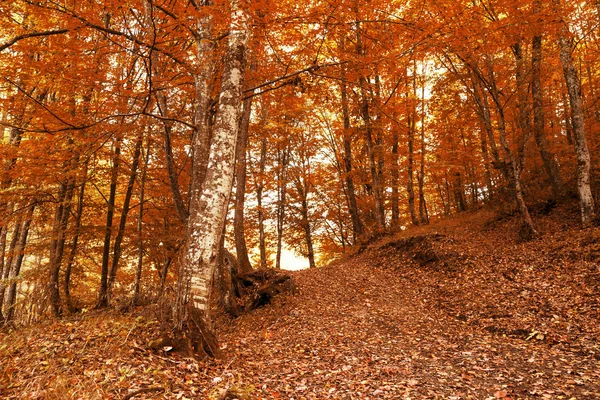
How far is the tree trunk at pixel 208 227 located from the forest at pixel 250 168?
3cm

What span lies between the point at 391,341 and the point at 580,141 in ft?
27.9

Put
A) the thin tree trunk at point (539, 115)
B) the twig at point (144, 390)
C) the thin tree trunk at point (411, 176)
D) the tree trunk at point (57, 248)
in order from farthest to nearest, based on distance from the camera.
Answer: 1. the thin tree trunk at point (411, 176)
2. the thin tree trunk at point (539, 115)
3. the tree trunk at point (57, 248)
4. the twig at point (144, 390)

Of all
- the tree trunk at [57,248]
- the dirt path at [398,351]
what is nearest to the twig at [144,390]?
the dirt path at [398,351]

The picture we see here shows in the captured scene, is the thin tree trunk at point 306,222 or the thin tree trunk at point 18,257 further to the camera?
the thin tree trunk at point 306,222

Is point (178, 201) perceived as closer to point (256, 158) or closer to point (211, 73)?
point (211, 73)

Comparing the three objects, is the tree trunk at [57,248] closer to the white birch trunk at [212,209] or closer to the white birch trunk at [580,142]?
the white birch trunk at [212,209]

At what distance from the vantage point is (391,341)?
6777 mm

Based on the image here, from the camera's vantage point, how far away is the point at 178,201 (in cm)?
848

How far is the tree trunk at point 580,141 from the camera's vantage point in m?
9.94

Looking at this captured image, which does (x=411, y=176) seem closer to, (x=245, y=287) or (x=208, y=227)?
(x=245, y=287)

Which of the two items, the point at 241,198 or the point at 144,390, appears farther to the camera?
the point at 241,198

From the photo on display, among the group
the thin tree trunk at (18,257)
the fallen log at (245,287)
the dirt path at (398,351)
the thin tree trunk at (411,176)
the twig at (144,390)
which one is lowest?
the dirt path at (398,351)

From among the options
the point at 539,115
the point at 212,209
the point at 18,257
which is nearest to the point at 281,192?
the point at 18,257

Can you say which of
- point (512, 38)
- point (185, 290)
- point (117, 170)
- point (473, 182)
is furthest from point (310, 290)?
point (473, 182)
